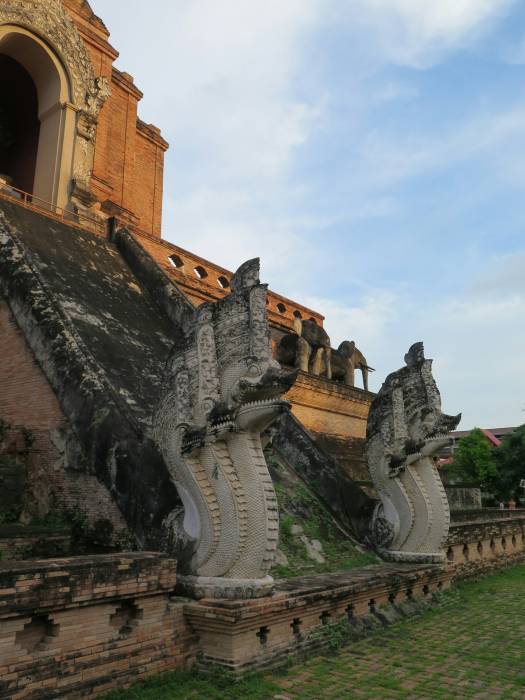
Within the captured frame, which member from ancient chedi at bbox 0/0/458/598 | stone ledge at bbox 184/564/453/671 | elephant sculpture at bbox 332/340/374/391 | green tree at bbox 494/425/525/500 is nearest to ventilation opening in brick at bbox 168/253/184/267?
ancient chedi at bbox 0/0/458/598

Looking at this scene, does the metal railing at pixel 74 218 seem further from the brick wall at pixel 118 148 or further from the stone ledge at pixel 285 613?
the stone ledge at pixel 285 613

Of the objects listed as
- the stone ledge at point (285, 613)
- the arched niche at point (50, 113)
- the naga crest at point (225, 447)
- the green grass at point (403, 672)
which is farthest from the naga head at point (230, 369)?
the arched niche at point (50, 113)

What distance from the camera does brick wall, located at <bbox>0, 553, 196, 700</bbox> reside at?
3488mm

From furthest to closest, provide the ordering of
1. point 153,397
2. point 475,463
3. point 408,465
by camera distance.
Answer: point 475,463, point 408,465, point 153,397

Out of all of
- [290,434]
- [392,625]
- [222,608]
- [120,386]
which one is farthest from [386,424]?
[222,608]

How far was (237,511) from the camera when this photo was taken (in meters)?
4.74

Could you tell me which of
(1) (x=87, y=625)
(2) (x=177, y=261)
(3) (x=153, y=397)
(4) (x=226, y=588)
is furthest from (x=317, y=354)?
(1) (x=87, y=625)

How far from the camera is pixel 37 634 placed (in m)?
3.68

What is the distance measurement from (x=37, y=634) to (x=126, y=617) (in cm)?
72

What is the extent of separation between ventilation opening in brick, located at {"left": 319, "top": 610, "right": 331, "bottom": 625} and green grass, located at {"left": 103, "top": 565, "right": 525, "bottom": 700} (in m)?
0.21

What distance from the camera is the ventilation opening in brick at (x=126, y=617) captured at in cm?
414

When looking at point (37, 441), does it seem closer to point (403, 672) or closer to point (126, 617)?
point (126, 617)

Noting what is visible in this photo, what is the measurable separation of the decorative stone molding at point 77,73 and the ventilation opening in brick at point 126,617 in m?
11.8

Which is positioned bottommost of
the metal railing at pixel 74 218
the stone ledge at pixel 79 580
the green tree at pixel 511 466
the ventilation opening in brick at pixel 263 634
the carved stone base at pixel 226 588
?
the ventilation opening in brick at pixel 263 634
